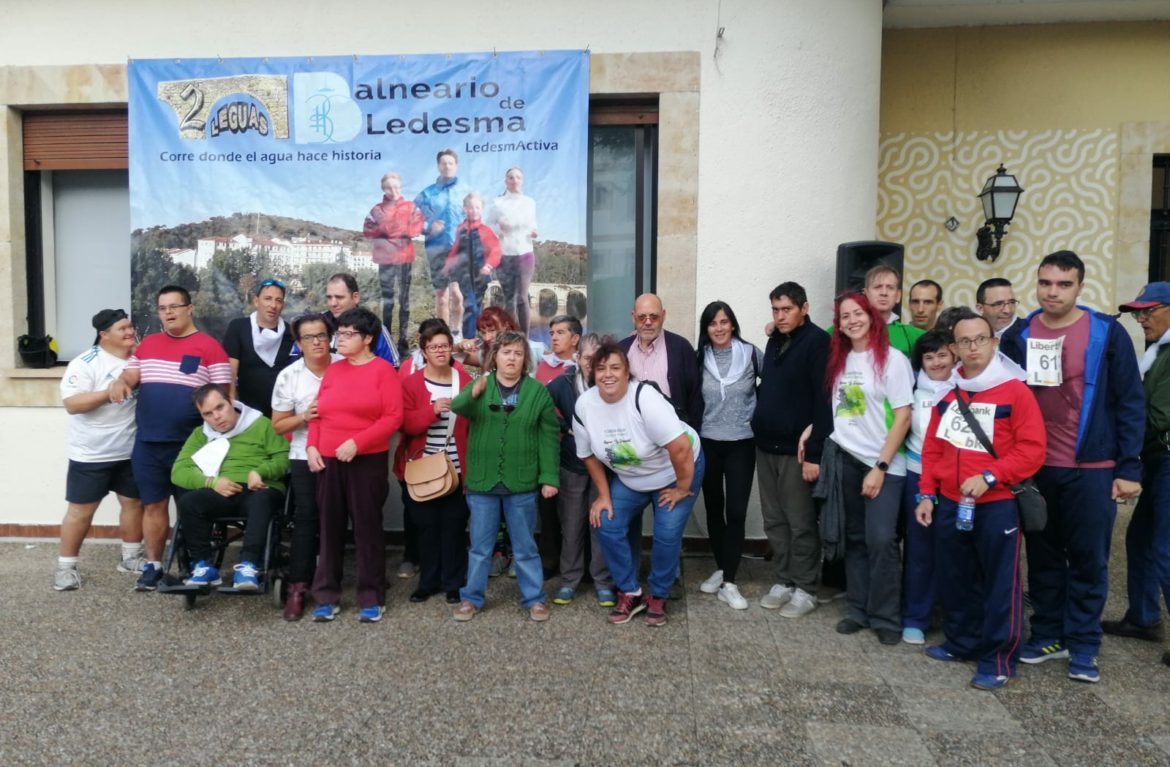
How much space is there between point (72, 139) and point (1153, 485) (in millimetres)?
7398

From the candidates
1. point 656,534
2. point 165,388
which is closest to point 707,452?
point 656,534

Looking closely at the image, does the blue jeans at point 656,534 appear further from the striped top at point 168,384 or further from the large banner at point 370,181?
the striped top at point 168,384

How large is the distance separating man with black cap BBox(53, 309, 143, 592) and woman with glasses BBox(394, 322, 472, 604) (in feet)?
5.94

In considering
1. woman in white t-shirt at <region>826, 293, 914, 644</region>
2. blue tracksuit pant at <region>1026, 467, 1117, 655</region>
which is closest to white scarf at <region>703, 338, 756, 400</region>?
woman in white t-shirt at <region>826, 293, 914, 644</region>

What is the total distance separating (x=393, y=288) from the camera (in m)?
5.83

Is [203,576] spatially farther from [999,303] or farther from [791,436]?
[999,303]

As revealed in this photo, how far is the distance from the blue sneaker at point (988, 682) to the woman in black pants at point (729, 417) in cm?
129

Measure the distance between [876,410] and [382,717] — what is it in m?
2.70

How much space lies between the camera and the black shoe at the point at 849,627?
418 cm

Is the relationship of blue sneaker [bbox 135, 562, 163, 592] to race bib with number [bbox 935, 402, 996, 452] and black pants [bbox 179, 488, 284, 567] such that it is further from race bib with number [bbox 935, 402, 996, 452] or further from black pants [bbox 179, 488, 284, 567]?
race bib with number [bbox 935, 402, 996, 452]

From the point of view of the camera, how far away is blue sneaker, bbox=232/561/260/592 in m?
4.24

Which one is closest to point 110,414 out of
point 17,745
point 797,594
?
point 17,745

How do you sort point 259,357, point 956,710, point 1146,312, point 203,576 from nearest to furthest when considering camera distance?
1. point 956,710
2. point 1146,312
3. point 203,576
4. point 259,357

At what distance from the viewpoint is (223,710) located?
3.34 meters
